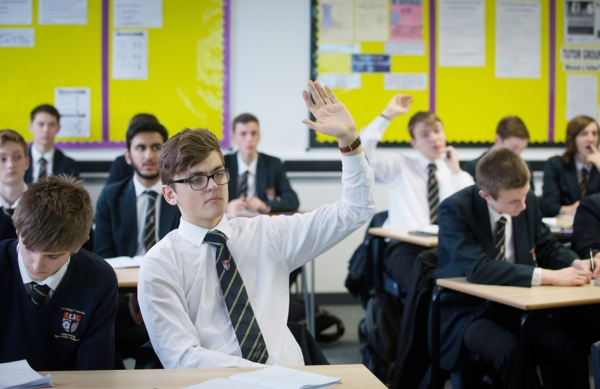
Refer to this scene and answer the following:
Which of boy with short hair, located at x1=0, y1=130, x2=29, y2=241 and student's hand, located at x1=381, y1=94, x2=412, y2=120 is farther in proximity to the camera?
student's hand, located at x1=381, y1=94, x2=412, y2=120

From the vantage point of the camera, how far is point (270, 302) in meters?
1.82

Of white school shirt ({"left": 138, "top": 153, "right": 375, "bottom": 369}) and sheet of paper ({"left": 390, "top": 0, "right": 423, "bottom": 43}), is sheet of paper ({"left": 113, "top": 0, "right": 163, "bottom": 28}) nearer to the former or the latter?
sheet of paper ({"left": 390, "top": 0, "right": 423, "bottom": 43})

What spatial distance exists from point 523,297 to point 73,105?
154 inches

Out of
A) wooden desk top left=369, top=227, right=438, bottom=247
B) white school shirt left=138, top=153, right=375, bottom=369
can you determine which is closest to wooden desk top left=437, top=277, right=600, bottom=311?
wooden desk top left=369, top=227, right=438, bottom=247

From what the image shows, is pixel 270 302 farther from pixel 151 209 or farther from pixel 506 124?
pixel 506 124

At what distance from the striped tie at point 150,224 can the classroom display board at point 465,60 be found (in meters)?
2.30

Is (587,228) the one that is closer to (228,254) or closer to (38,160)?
(228,254)

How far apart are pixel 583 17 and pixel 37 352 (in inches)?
208

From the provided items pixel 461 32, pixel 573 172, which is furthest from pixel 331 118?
pixel 461 32

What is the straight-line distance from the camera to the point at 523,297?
228 centimetres

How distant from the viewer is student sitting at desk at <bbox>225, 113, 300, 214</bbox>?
15.1 feet

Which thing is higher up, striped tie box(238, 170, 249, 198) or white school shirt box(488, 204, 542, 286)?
striped tie box(238, 170, 249, 198)

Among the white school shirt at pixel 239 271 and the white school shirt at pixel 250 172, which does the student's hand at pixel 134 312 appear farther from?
the white school shirt at pixel 250 172

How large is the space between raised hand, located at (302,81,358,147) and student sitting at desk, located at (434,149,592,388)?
1.02m
